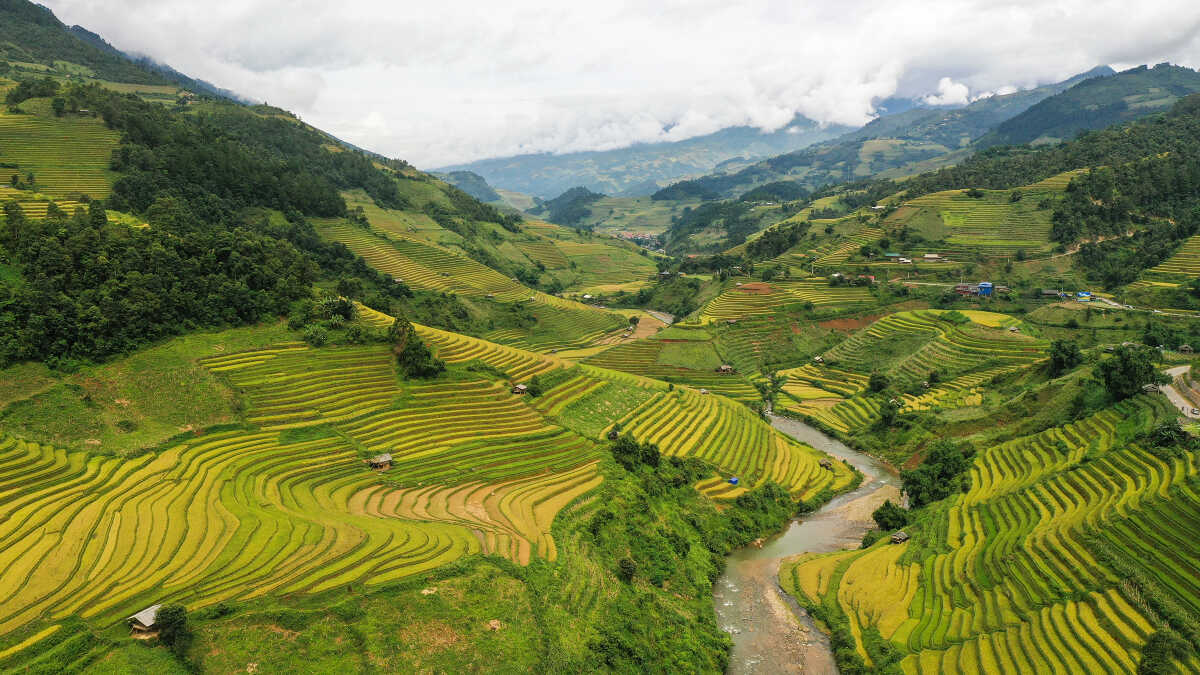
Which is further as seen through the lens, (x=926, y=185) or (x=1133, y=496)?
(x=926, y=185)

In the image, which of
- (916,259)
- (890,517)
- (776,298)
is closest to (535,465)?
(890,517)

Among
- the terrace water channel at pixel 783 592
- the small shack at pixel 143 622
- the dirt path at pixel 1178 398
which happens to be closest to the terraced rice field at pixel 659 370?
the terrace water channel at pixel 783 592

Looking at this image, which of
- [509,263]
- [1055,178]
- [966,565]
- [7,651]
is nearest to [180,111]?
[509,263]

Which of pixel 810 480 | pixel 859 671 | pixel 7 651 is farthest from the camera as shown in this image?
pixel 810 480

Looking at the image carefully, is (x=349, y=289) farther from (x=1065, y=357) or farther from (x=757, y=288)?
→ (x=1065, y=357)

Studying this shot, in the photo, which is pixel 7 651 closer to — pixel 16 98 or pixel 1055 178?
pixel 16 98

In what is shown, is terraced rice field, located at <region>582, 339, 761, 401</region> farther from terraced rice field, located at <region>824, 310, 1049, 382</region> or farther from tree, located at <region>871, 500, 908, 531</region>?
tree, located at <region>871, 500, 908, 531</region>

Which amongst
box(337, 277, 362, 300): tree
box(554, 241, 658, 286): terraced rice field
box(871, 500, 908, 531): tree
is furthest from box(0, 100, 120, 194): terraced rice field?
box(554, 241, 658, 286): terraced rice field
